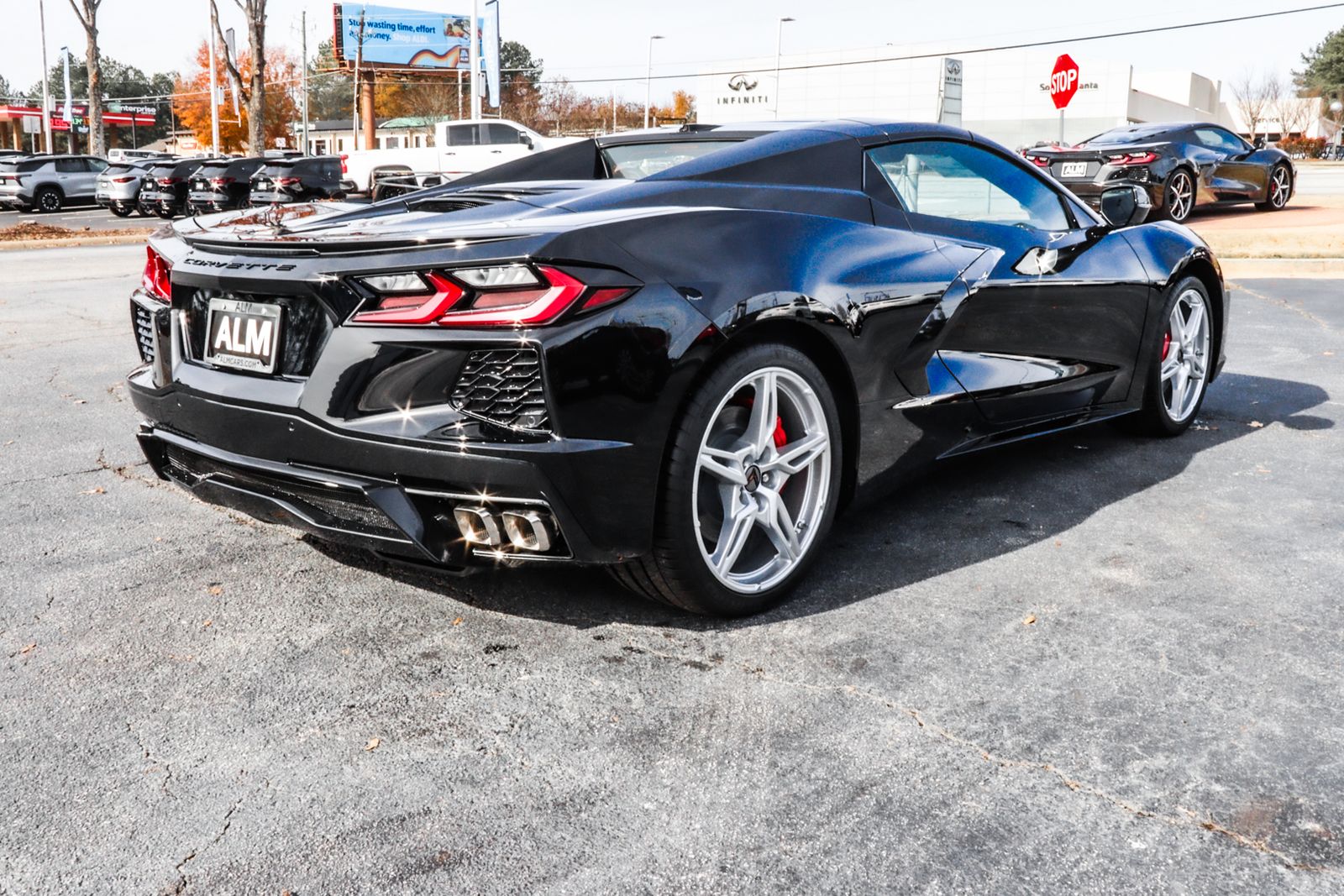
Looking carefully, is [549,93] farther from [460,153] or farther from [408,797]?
[408,797]

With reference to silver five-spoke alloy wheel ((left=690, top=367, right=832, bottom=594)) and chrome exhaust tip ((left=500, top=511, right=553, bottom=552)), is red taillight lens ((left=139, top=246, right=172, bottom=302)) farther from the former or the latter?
Result: silver five-spoke alloy wheel ((left=690, top=367, right=832, bottom=594))

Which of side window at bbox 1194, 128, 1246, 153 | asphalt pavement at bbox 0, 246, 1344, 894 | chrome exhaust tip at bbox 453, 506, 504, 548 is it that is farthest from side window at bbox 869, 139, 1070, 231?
side window at bbox 1194, 128, 1246, 153

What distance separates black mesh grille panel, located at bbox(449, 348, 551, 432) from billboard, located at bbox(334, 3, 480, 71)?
73.8 m

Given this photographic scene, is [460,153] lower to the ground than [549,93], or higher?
→ lower

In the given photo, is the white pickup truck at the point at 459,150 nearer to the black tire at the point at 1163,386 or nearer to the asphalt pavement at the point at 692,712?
the black tire at the point at 1163,386

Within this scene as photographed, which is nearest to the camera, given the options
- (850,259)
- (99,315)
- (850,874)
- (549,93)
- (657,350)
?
(850,874)

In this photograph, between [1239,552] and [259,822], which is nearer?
[259,822]

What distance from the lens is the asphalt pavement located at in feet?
6.71

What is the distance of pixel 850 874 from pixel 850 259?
1843 millimetres

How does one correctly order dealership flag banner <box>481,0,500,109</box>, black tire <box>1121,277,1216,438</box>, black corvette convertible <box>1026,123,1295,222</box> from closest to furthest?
1. black tire <box>1121,277,1216,438</box>
2. black corvette convertible <box>1026,123,1295,222</box>
3. dealership flag banner <box>481,0,500,109</box>

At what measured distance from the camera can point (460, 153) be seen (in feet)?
80.9

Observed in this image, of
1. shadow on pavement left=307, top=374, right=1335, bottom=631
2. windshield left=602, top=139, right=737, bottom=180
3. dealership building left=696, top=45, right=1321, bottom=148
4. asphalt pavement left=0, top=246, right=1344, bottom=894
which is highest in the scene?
dealership building left=696, top=45, right=1321, bottom=148

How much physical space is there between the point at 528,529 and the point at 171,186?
27408mm

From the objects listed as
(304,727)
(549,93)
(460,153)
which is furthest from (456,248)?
(549,93)
